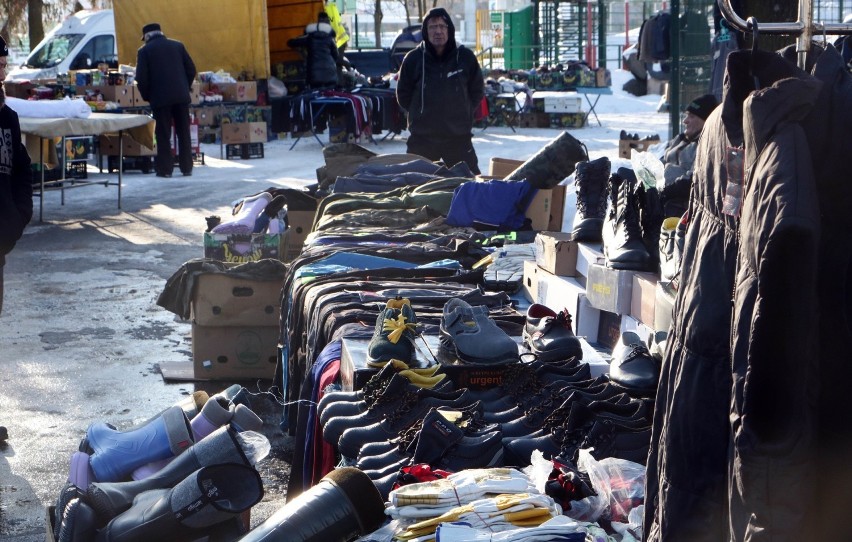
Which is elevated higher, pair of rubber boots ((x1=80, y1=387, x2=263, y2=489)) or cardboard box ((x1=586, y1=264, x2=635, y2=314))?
cardboard box ((x1=586, y1=264, x2=635, y2=314))

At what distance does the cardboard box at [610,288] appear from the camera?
4.36 m

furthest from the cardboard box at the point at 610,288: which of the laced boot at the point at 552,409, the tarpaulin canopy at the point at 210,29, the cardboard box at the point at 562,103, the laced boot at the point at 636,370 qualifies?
the cardboard box at the point at 562,103

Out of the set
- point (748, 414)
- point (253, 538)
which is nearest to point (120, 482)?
point (253, 538)

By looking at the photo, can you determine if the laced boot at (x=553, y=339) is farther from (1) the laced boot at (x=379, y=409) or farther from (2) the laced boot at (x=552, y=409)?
(1) the laced boot at (x=379, y=409)

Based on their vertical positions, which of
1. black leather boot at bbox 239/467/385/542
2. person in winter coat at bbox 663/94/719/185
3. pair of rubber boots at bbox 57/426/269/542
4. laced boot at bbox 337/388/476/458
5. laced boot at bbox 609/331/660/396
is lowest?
pair of rubber boots at bbox 57/426/269/542

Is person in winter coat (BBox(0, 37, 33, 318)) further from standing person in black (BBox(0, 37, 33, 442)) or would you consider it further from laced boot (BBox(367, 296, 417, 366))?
laced boot (BBox(367, 296, 417, 366))

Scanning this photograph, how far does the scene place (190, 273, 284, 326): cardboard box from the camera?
Answer: 5.79m

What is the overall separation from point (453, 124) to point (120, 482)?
18.4 feet

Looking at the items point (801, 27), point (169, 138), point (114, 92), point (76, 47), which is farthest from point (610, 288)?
point (76, 47)

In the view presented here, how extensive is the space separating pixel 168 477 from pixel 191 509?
298 millimetres

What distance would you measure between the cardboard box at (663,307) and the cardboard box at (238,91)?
1493 cm

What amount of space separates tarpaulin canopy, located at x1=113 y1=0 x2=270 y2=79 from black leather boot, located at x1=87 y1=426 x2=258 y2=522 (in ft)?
57.7

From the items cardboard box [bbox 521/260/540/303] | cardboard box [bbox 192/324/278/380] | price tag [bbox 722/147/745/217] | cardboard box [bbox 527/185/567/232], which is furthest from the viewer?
cardboard box [bbox 527/185/567/232]

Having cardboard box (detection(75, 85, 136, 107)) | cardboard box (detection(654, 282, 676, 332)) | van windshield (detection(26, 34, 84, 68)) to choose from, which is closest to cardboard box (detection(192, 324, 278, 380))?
cardboard box (detection(654, 282, 676, 332))
